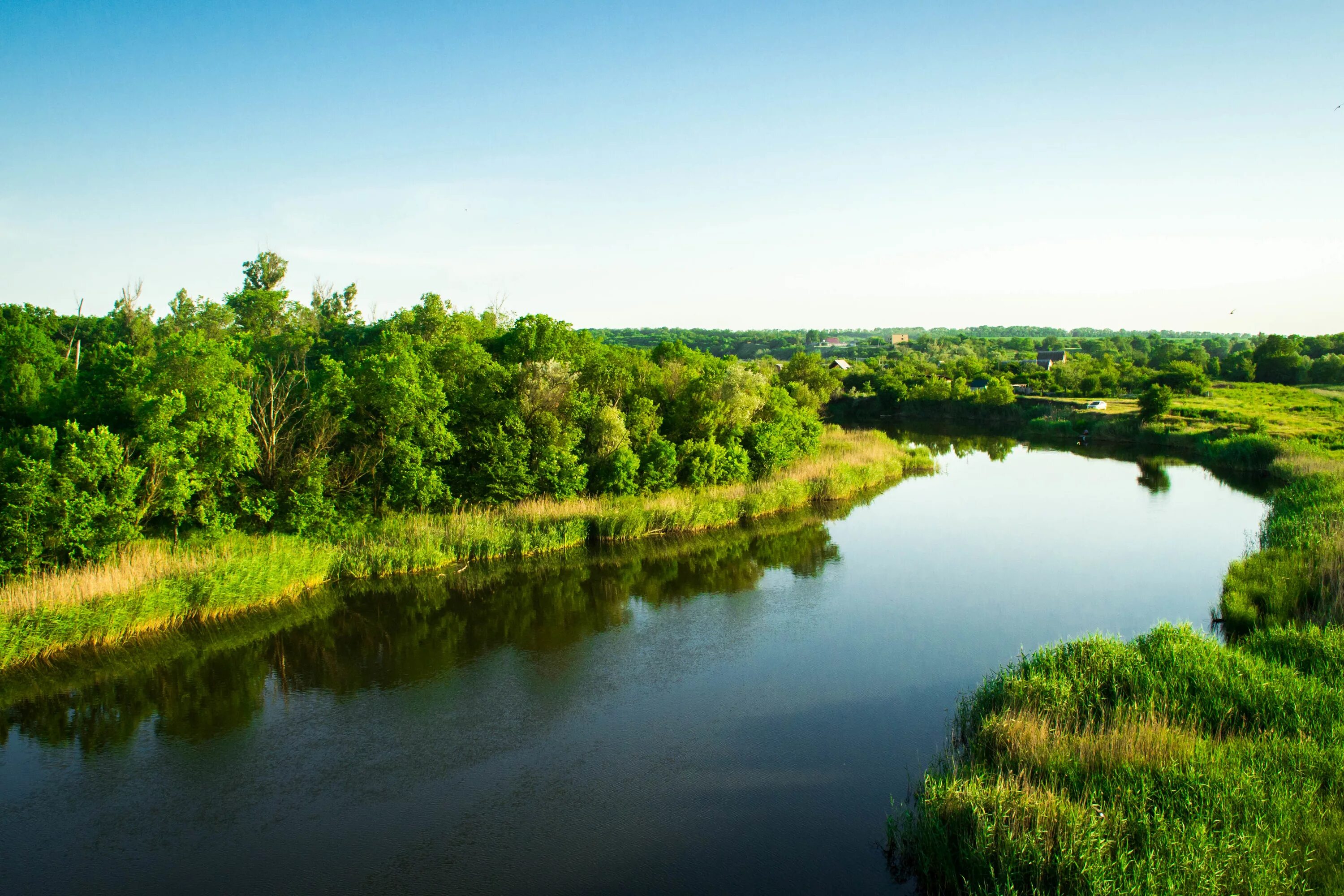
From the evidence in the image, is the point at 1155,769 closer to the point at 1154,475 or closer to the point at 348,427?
the point at 348,427

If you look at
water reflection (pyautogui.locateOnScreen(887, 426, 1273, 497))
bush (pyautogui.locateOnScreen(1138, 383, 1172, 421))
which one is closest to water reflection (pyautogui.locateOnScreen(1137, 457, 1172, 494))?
water reflection (pyautogui.locateOnScreen(887, 426, 1273, 497))

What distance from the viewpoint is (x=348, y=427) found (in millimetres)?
23266

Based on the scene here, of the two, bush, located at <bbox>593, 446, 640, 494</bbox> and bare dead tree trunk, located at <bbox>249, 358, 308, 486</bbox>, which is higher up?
bare dead tree trunk, located at <bbox>249, 358, 308, 486</bbox>

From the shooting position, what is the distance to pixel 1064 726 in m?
11.4

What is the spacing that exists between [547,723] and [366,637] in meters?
6.57

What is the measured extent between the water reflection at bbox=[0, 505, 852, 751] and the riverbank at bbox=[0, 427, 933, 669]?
0.54m

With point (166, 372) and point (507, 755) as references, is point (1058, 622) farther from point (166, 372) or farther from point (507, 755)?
point (166, 372)

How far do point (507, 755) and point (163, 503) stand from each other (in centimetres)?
1187

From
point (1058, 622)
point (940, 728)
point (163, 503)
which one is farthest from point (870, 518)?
point (163, 503)

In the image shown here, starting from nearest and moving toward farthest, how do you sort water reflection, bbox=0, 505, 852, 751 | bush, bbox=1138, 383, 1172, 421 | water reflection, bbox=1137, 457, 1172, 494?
water reflection, bbox=0, 505, 852, 751, water reflection, bbox=1137, 457, 1172, 494, bush, bbox=1138, 383, 1172, 421

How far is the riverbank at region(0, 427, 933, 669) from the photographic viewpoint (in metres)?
15.7

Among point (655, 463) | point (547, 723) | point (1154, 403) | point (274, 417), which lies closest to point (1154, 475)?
point (1154, 403)

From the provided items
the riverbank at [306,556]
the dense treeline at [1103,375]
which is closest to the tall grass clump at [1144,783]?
the riverbank at [306,556]

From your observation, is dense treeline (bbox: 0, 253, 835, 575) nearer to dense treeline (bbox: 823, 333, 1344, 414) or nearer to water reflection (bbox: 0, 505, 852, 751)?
water reflection (bbox: 0, 505, 852, 751)
